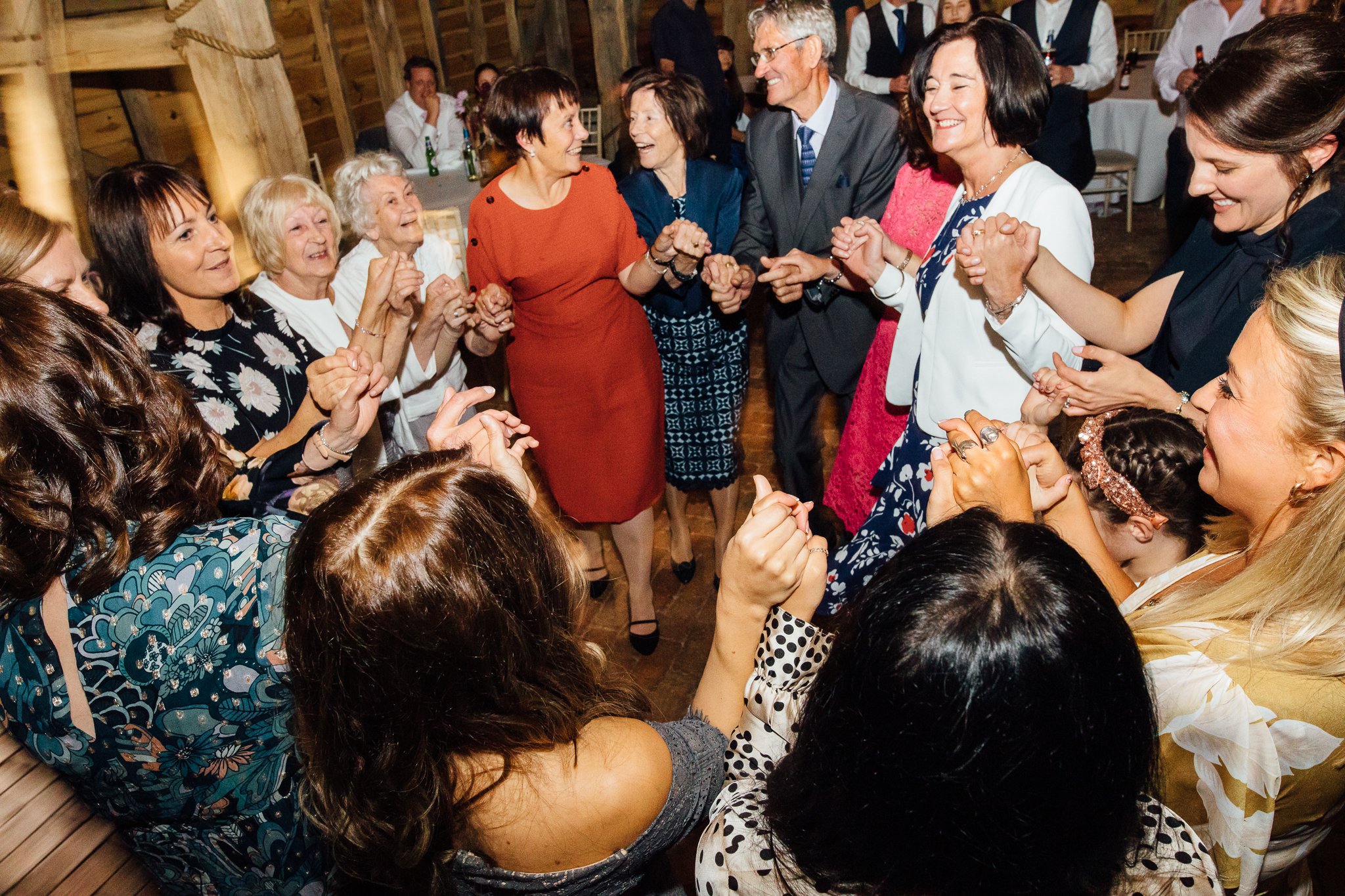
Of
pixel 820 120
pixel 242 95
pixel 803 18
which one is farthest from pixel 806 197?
pixel 242 95

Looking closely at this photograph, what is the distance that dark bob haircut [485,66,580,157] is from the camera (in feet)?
8.55

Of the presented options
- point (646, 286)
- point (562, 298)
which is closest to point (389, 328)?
point (562, 298)

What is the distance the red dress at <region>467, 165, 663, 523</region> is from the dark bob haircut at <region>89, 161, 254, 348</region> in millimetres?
953

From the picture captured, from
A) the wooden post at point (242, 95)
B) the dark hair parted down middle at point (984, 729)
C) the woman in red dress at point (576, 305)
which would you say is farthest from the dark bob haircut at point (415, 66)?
the dark hair parted down middle at point (984, 729)

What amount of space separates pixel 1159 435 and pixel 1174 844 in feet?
3.10

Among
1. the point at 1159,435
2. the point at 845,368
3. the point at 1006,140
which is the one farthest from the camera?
the point at 845,368

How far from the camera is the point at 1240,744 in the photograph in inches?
40.9

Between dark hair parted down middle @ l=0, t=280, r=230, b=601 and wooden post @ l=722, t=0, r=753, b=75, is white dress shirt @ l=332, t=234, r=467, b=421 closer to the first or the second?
dark hair parted down middle @ l=0, t=280, r=230, b=601

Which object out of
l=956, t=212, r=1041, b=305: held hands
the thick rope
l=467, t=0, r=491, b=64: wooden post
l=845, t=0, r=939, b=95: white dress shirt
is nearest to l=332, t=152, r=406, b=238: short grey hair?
the thick rope

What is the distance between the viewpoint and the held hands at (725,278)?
8.94 ft

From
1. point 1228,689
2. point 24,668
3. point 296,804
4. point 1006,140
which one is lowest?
point 296,804

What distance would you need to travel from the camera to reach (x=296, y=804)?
4.45ft

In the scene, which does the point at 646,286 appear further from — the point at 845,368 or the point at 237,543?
the point at 237,543

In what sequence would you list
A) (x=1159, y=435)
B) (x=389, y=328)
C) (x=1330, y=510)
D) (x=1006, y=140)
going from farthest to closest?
(x=389, y=328)
(x=1006, y=140)
(x=1159, y=435)
(x=1330, y=510)
